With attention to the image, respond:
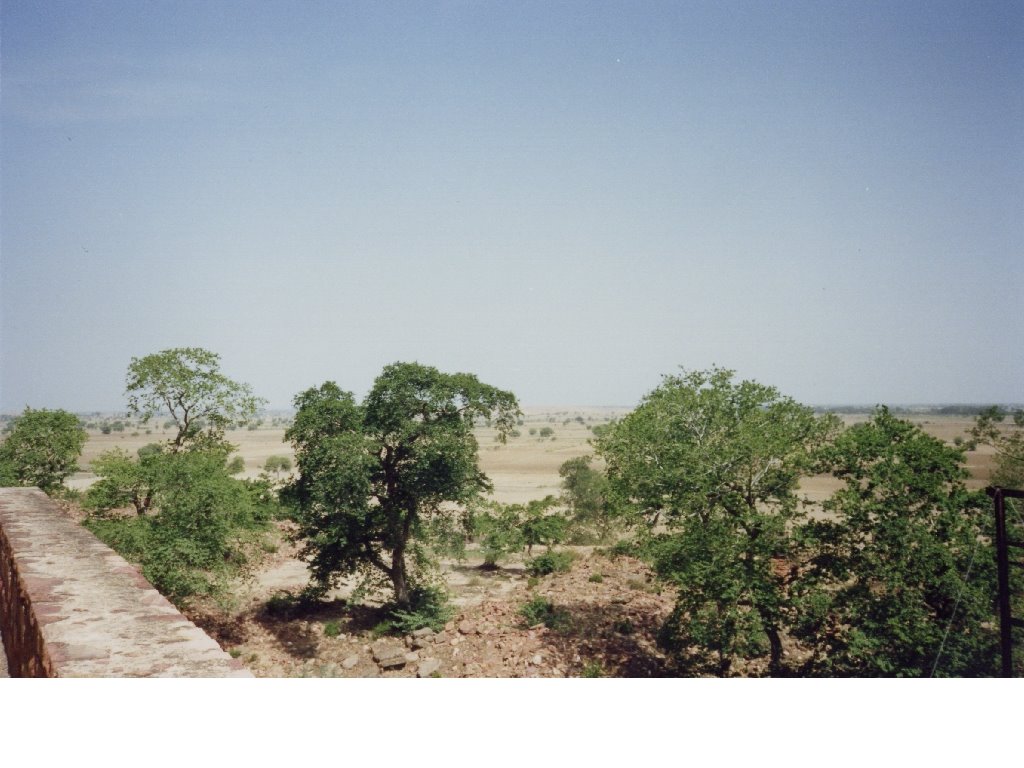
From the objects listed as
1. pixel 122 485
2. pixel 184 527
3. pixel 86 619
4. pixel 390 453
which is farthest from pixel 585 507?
pixel 86 619

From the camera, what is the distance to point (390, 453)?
13953 millimetres

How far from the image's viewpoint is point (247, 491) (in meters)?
13.3

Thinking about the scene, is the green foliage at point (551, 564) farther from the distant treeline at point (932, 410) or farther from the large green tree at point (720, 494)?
the distant treeline at point (932, 410)

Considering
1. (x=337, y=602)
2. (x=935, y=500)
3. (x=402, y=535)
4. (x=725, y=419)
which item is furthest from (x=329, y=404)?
(x=935, y=500)

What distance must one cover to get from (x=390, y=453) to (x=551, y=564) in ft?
25.1

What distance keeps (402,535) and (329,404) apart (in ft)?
12.0

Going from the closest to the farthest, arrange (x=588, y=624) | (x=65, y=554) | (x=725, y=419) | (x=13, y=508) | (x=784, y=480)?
(x=65, y=554) → (x=13, y=508) → (x=784, y=480) → (x=725, y=419) → (x=588, y=624)

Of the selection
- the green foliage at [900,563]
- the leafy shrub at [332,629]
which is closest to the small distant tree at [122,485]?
the leafy shrub at [332,629]

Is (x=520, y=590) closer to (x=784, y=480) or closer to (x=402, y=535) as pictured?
(x=402, y=535)

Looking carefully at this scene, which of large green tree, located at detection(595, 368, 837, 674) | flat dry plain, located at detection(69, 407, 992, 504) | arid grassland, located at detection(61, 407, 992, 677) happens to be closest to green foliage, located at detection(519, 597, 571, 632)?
arid grassland, located at detection(61, 407, 992, 677)

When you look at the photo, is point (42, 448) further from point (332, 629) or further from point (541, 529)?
point (541, 529)

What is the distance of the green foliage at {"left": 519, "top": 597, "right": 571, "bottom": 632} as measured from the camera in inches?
505

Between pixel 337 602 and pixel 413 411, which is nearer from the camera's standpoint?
pixel 413 411

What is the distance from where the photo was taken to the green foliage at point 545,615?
12.8 metres
